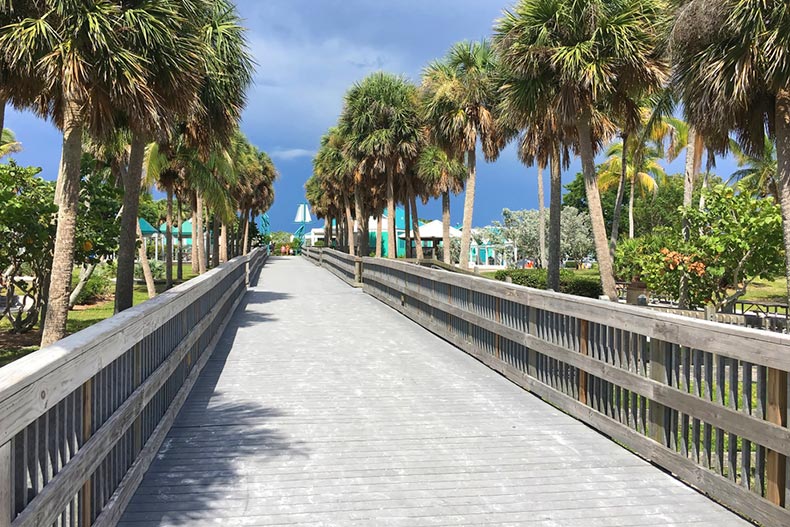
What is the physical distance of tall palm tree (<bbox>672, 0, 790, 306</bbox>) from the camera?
31.5ft

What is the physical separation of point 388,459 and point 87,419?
214cm

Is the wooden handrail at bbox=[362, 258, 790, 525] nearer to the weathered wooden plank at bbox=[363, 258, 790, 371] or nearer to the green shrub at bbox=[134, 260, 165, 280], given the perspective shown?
Answer: the weathered wooden plank at bbox=[363, 258, 790, 371]

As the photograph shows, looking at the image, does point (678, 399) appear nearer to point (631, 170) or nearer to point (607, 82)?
point (607, 82)

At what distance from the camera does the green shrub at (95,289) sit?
58.8 ft

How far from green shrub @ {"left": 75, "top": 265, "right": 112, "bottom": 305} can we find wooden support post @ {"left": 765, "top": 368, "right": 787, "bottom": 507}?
1768cm

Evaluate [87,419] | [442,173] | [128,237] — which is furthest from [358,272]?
[87,419]

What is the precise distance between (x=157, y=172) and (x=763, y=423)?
18478 millimetres

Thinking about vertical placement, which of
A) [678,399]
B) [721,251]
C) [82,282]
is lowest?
[678,399]

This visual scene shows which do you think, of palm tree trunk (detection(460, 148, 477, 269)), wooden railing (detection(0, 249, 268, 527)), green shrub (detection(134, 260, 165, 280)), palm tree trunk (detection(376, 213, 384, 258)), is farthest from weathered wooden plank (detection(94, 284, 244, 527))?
palm tree trunk (detection(376, 213, 384, 258))

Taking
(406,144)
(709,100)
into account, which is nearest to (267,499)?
(709,100)

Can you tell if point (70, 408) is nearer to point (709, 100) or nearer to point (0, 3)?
point (0, 3)

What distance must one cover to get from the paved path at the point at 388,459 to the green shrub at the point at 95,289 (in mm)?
12575

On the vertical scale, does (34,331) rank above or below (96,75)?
below

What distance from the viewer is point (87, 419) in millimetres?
2895
